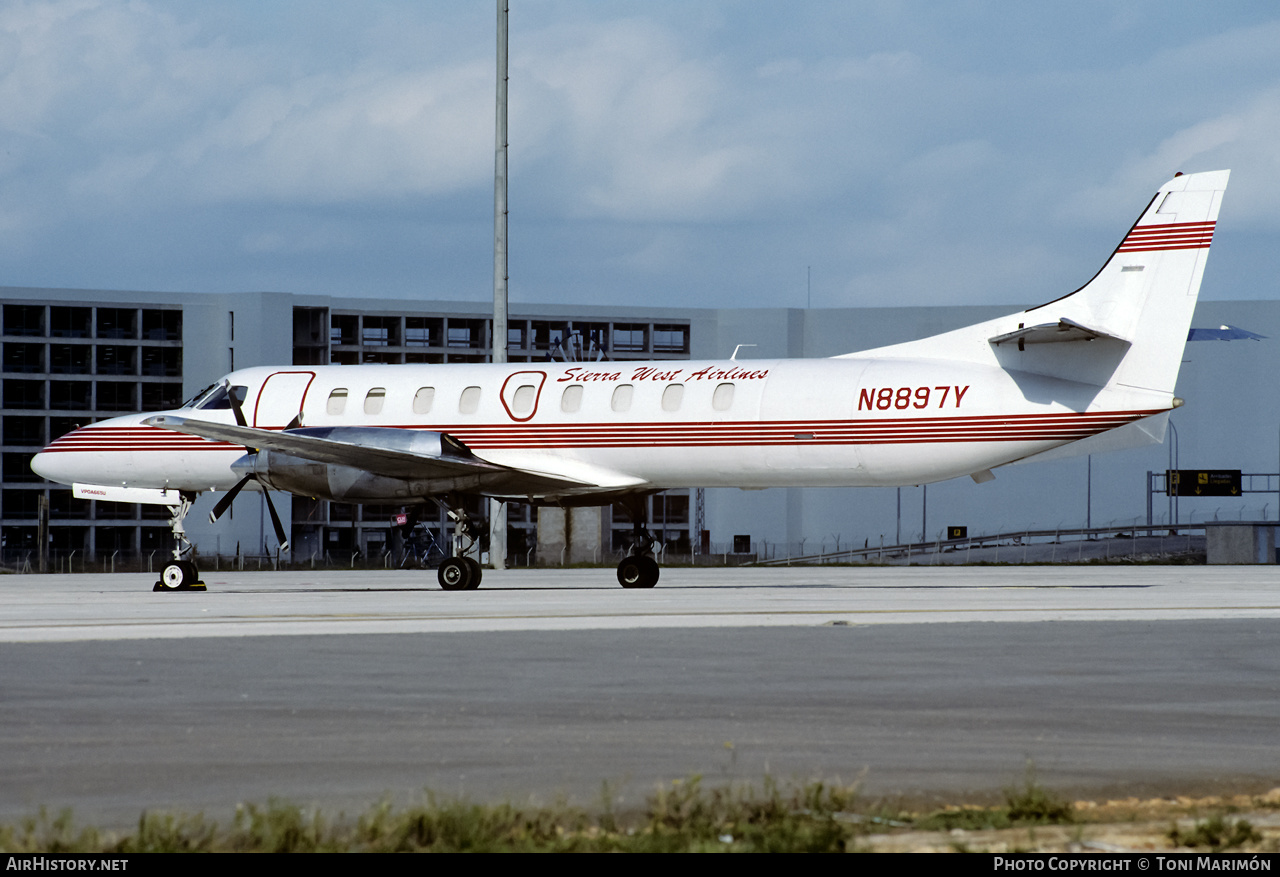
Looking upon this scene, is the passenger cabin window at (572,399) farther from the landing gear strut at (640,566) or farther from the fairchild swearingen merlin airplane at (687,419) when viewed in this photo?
the landing gear strut at (640,566)

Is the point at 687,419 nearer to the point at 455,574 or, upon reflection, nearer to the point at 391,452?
the point at 455,574

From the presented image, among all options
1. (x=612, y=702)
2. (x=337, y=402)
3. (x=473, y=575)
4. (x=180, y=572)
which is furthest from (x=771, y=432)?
(x=612, y=702)

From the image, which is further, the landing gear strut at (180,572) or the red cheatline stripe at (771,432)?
the landing gear strut at (180,572)

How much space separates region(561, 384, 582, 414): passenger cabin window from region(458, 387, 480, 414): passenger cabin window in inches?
69.7

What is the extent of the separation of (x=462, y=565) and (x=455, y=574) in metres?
0.21

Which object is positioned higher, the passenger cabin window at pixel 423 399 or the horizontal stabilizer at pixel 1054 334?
the horizontal stabilizer at pixel 1054 334

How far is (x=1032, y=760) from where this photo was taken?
771cm

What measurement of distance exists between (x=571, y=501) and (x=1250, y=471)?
9280cm

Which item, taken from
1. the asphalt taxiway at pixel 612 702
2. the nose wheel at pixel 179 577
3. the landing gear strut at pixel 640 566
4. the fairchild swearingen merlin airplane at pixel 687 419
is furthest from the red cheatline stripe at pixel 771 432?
the asphalt taxiway at pixel 612 702

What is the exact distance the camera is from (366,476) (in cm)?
2836

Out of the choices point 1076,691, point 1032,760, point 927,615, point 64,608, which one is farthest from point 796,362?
point 1032,760

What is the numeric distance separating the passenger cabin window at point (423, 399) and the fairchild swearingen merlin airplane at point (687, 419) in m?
0.03

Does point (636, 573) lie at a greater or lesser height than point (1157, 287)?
lesser

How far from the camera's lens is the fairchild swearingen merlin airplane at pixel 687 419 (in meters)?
25.6
